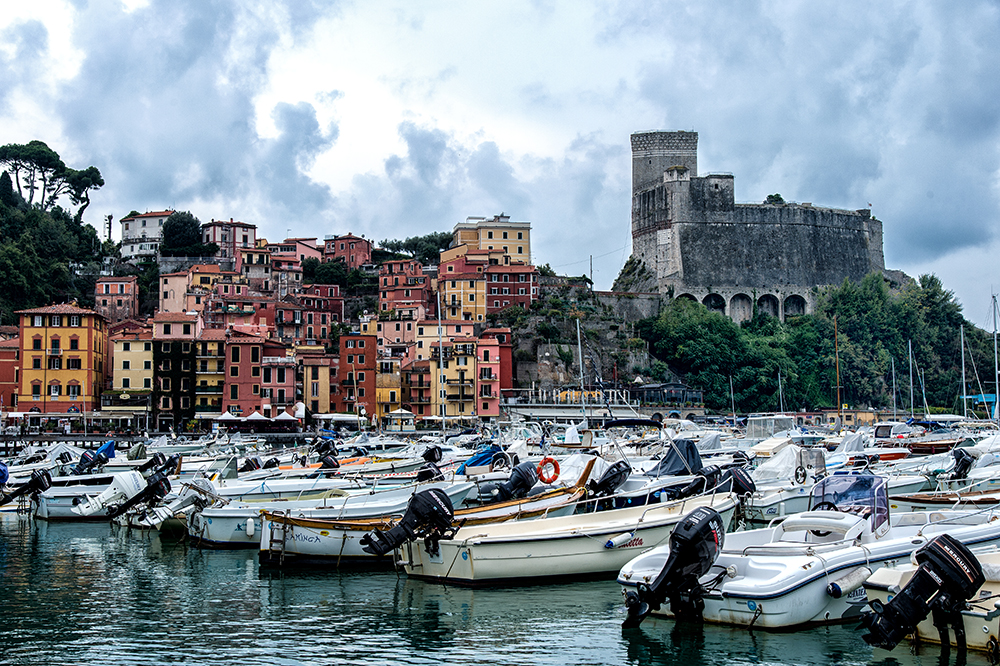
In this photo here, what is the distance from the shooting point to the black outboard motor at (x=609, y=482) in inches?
850

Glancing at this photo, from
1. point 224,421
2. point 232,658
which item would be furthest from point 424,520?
point 224,421

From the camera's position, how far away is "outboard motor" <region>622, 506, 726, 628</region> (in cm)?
1442

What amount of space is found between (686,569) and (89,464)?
2671cm

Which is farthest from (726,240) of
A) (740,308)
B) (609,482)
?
(609,482)

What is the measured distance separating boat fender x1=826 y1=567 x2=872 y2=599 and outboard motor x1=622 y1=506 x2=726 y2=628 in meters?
1.56

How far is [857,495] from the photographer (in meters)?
17.1

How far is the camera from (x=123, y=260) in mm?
98062

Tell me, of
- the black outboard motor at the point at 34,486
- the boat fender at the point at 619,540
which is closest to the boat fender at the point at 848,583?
the boat fender at the point at 619,540

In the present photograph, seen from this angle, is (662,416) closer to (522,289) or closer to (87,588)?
(522,289)

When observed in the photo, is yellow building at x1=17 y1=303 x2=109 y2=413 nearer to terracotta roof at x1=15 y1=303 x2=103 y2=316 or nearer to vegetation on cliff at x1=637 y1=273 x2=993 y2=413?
terracotta roof at x1=15 y1=303 x2=103 y2=316

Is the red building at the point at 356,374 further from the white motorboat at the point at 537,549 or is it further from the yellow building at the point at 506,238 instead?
the white motorboat at the point at 537,549

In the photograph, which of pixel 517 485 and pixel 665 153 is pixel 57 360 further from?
pixel 665 153

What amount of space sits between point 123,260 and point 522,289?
3793cm

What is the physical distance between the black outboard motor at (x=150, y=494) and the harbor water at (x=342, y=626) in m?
5.66
